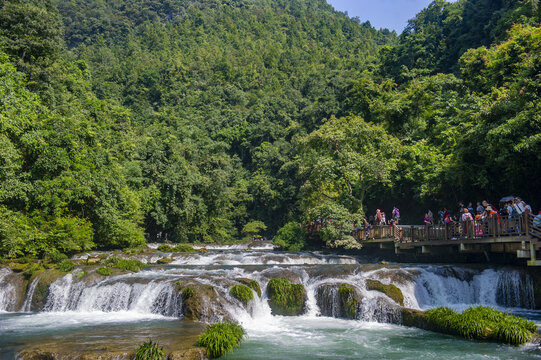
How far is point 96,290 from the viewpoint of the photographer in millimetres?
19188

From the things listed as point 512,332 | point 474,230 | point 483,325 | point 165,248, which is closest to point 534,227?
point 474,230

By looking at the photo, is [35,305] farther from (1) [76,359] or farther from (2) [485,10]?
(2) [485,10]

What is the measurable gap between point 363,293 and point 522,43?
18.6m

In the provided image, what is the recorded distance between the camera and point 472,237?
20062 mm

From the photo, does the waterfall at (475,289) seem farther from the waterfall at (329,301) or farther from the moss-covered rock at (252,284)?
the moss-covered rock at (252,284)

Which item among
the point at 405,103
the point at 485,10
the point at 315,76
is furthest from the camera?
the point at 315,76

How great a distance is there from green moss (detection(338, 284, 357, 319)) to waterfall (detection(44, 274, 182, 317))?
6636 mm

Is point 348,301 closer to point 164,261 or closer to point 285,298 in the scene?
point 285,298

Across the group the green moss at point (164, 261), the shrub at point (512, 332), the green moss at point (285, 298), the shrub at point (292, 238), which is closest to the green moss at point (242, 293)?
the green moss at point (285, 298)

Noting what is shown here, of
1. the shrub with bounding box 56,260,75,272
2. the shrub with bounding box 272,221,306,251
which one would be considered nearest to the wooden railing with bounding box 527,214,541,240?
the shrub with bounding box 56,260,75,272

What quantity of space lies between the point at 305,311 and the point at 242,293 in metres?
3.06

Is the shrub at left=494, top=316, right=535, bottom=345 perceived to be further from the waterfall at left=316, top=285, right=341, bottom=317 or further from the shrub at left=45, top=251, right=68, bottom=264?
the shrub at left=45, top=251, right=68, bottom=264

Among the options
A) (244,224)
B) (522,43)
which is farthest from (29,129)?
(244,224)

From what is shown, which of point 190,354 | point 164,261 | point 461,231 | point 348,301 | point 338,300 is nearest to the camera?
point 190,354
